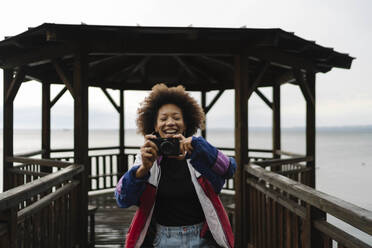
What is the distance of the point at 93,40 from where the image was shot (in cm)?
384

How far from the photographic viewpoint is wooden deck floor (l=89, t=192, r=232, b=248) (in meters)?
4.43

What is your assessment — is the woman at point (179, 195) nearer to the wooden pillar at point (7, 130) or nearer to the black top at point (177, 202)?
the black top at point (177, 202)

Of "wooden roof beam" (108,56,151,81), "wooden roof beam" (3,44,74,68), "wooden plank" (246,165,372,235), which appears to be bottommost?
"wooden plank" (246,165,372,235)

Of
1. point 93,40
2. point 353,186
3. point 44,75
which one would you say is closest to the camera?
point 93,40

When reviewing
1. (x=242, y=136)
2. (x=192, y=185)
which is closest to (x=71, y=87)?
(x=242, y=136)

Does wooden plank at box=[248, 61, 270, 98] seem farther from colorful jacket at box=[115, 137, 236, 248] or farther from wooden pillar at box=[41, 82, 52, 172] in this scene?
wooden pillar at box=[41, 82, 52, 172]

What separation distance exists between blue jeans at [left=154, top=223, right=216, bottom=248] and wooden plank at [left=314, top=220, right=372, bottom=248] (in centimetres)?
76

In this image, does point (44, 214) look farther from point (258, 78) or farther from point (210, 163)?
point (258, 78)

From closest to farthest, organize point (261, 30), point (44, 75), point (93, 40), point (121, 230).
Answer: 1. point (261, 30)
2. point (93, 40)
3. point (121, 230)
4. point (44, 75)

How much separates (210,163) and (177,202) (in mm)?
312

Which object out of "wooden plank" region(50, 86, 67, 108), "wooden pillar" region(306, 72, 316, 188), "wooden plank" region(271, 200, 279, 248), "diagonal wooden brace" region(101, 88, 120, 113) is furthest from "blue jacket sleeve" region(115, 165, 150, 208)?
"diagonal wooden brace" region(101, 88, 120, 113)

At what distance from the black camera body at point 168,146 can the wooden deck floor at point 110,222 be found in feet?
10.9

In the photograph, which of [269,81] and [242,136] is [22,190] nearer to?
[242,136]

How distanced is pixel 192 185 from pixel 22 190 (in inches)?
51.6
